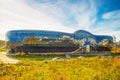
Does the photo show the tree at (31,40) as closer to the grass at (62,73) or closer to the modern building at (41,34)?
the modern building at (41,34)

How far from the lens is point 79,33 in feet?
199

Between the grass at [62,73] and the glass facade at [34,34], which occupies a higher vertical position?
the glass facade at [34,34]

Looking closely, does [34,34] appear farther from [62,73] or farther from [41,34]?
[62,73]

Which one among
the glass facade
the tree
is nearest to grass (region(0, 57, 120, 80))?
the tree

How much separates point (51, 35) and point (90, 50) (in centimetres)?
1431

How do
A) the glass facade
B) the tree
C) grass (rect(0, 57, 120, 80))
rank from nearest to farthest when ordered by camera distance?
1. grass (rect(0, 57, 120, 80))
2. the tree
3. the glass facade

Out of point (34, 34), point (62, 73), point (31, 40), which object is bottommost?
point (62, 73)

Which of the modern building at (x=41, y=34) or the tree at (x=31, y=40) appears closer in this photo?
the tree at (x=31, y=40)

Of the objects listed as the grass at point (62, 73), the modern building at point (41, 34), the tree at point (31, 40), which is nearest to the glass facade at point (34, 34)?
the modern building at point (41, 34)

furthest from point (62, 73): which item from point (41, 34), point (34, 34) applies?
point (41, 34)

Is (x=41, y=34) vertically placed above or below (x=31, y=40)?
above

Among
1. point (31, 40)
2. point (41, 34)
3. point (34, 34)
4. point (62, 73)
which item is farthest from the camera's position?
point (41, 34)

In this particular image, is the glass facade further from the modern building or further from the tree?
the tree

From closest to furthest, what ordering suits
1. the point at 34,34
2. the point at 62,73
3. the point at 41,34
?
the point at 62,73 < the point at 34,34 < the point at 41,34
